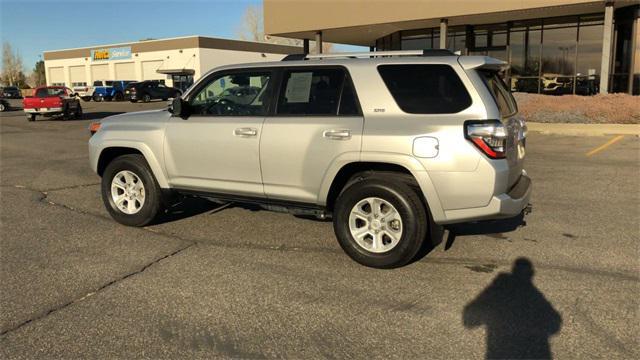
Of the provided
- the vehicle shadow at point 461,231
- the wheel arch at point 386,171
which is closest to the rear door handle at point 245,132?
the wheel arch at point 386,171

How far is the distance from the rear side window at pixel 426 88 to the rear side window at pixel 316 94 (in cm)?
38

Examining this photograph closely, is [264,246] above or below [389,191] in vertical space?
below

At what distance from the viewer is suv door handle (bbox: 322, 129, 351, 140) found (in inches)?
178

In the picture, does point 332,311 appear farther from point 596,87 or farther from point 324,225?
point 596,87

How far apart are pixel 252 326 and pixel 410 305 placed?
117 centimetres

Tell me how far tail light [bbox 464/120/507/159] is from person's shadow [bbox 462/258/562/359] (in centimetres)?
106

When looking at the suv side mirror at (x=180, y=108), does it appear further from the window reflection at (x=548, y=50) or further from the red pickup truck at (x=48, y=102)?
the red pickup truck at (x=48, y=102)

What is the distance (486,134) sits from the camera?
161 inches

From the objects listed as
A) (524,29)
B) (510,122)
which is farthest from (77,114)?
(510,122)

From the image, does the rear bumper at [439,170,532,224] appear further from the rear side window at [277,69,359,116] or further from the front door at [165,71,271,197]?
the front door at [165,71,271,197]

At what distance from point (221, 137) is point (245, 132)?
309 mm

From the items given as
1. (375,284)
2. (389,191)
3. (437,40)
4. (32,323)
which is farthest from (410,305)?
(437,40)

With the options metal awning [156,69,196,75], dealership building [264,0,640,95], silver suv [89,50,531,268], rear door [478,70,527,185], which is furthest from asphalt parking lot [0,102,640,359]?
metal awning [156,69,196,75]

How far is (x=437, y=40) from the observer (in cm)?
2541
